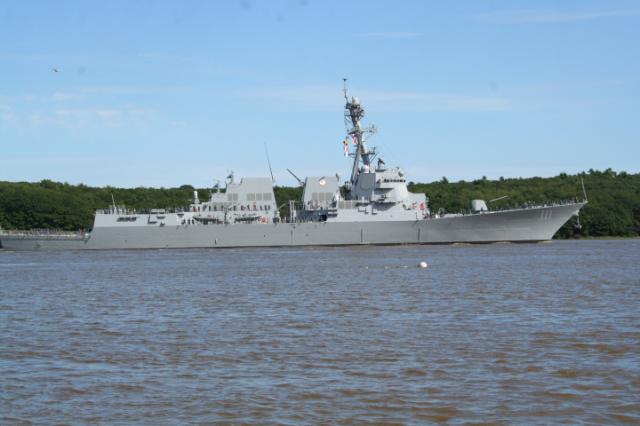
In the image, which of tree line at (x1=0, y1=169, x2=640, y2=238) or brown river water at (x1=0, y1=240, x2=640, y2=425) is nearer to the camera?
brown river water at (x1=0, y1=240, x2=640, y2=425)

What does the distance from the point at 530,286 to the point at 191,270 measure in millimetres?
16255

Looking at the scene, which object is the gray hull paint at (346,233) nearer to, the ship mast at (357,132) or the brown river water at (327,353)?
the ship mast at (357,132)

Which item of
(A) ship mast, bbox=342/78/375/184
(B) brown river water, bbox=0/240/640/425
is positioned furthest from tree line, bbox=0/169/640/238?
(B) brown river water, bbox=0/240/640/425

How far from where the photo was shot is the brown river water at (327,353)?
998cm

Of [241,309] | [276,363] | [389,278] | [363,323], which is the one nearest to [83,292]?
[241,309]

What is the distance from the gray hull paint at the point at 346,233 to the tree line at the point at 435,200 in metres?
12.0

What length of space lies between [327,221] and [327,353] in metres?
44.2

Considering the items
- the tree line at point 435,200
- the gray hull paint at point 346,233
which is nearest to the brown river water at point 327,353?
the gray hull paint at point 346,233

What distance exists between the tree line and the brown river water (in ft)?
155

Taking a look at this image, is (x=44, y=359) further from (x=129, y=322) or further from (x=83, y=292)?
(x=83, y=292)

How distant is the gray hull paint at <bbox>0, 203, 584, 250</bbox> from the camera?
55938 millimetres

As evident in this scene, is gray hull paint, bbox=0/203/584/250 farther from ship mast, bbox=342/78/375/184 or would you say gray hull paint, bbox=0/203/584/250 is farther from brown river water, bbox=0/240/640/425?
brown river water, bbox=0/240/640/425

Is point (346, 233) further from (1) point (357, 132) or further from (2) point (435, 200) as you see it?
(2) point (435, 200)

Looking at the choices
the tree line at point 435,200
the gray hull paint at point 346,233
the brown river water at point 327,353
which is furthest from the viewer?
the tree line at point 435,200
